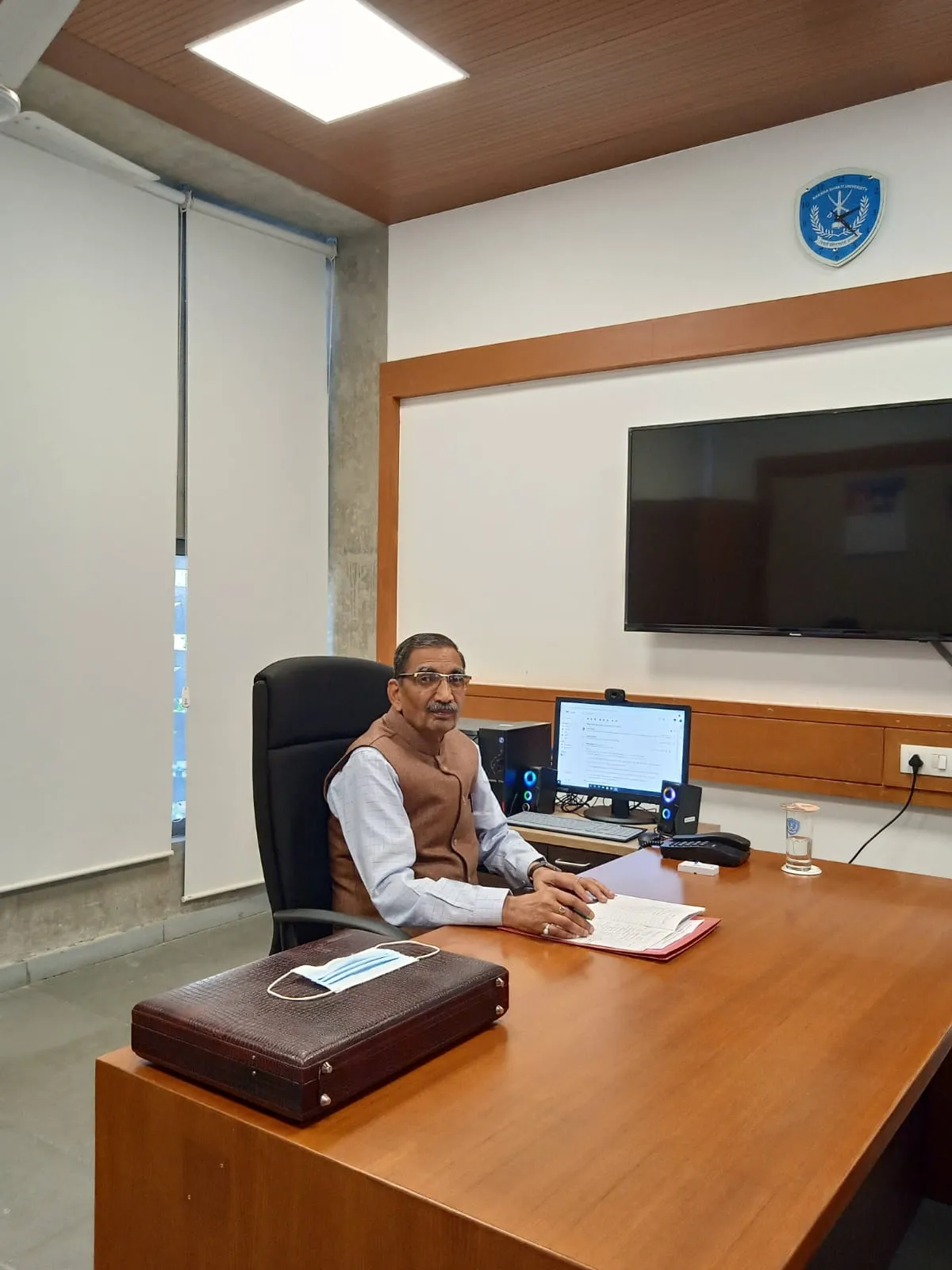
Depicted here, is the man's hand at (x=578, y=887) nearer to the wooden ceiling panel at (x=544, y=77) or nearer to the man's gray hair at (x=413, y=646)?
the man's gray hair at (x=413, y=646)

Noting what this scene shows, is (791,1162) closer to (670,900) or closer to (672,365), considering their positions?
(670,900)

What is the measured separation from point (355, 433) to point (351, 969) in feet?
11.6

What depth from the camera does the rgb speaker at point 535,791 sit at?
3361mm

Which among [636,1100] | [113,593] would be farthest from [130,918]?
[636,1100]

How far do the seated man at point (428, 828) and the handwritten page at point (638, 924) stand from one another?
1.6 inches

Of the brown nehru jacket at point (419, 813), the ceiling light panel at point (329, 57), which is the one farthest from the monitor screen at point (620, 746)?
the ceiling light panel at point (329, 57)

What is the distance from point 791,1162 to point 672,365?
10.1ft

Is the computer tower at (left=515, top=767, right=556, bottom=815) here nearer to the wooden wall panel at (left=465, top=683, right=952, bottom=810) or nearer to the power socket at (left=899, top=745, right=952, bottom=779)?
the wooden wall panel at (left=465, top=683, right=952, bottom=810)

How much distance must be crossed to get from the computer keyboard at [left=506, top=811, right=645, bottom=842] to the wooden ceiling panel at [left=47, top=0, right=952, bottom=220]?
229 centimetres

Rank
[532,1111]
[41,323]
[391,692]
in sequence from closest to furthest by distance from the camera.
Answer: [532,1111] < [391,692] < [41,323]

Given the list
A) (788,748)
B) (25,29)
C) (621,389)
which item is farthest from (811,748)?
(25,29)

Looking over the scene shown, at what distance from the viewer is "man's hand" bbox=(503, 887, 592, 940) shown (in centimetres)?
188

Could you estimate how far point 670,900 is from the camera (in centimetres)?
219

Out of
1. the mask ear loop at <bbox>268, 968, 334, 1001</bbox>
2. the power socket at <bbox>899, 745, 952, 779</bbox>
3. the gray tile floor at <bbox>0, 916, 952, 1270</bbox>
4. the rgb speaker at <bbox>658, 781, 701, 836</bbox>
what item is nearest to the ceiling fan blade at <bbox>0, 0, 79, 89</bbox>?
the mask ear loop at <bbox>268, 968, 334, 1001</bbox>
